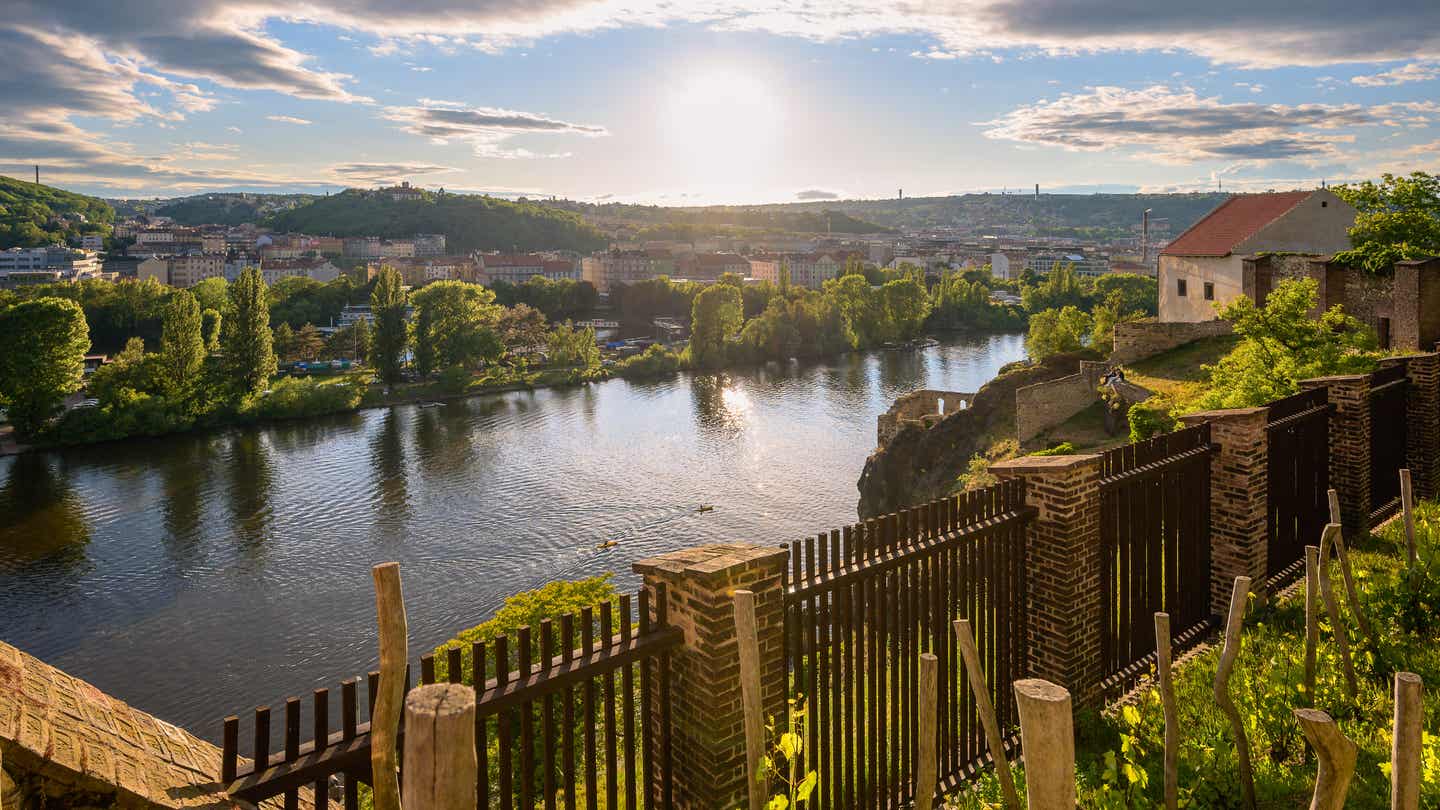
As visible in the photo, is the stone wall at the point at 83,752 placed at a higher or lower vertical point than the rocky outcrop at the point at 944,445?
higher

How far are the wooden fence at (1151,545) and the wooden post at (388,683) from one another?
540cm

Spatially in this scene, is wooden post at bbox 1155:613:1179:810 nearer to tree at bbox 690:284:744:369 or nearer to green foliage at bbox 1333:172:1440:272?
green foliage at bbox 1333:172:1440:272

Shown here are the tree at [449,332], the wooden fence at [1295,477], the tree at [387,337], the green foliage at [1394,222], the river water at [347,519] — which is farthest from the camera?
the tree at [449,332]

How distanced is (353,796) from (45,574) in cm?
3435

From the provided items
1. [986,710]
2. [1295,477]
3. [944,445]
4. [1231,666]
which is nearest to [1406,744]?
[986,710]

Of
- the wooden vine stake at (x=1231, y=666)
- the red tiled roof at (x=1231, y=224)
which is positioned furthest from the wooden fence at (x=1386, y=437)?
the red tiled roof at (x=1231, y=224)

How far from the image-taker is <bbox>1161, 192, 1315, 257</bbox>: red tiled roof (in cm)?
3281

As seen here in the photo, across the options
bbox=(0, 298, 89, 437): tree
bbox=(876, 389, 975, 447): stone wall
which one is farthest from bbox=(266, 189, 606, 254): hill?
bbox=(876, 389, 975, 447): stone wall

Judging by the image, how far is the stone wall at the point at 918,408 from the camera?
4216cm

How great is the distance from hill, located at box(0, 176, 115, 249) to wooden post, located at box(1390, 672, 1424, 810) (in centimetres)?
16677

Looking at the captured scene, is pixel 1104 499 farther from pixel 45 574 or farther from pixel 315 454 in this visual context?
pixel 315 454

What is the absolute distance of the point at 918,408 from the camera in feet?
142

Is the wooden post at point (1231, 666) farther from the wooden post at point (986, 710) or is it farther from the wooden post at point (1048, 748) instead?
the wooden post at point (1048, 748)

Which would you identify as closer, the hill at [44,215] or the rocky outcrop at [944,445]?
the rocky outcrop at [944,445]
